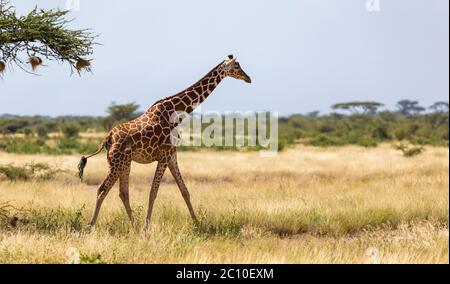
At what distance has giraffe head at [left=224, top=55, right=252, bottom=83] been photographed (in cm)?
878

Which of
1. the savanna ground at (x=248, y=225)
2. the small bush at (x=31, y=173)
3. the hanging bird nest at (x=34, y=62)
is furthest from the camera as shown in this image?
the small bush at (x=31, y=173)

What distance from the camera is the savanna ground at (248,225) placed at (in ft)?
24.0

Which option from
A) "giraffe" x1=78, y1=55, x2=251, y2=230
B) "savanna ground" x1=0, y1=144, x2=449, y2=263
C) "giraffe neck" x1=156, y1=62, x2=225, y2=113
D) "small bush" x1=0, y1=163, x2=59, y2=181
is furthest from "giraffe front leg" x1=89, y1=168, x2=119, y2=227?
"small bush" x1=0, y1=163, x2=59, y2=181

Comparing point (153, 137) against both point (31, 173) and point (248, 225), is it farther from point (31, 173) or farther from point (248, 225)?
point (31, 173)

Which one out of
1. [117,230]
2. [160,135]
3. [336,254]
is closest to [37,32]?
[160,135]

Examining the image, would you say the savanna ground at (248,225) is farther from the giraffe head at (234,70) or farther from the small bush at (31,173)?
the giraffe head at (234,70)

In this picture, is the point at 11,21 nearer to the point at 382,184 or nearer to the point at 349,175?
the point at 382,184

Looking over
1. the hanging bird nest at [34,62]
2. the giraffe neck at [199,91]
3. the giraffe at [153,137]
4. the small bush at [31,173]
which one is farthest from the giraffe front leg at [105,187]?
the small bush at [31,173]

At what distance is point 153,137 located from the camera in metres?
8.34

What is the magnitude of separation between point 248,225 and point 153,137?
2.55 meters

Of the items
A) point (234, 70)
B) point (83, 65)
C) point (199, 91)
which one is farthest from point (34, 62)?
point (234, 70)

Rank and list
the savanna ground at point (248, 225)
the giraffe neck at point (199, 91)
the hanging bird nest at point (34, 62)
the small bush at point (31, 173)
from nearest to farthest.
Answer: the savanna ground at point (248, 225)
the giraffe neck at point (199, 91)
the hanging bird nest at point (34, 62)
the small bush at point (31, 173)

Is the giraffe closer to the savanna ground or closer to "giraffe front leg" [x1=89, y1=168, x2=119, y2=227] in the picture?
"giraffe front leg" [x1=89, y1=168, x2=119, y2=227]

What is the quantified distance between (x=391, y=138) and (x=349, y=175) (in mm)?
33827
